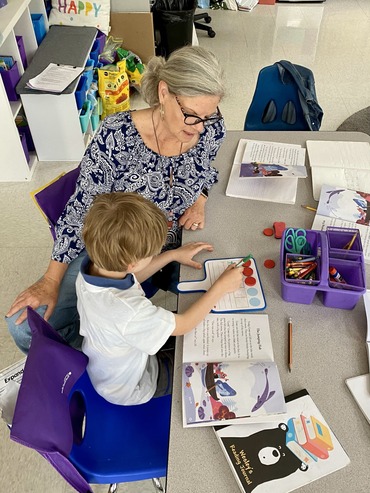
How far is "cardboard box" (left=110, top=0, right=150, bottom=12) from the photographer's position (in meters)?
3.48

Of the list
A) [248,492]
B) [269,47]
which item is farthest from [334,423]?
[269,47]

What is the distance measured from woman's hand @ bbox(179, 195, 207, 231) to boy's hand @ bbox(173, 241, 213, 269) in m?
0.09

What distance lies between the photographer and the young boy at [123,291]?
3.34 feet

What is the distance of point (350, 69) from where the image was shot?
4172 mm

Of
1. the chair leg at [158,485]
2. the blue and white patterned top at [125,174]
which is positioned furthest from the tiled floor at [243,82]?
the blue and white patterned top at [125,174]

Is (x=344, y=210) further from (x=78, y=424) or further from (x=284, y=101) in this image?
(x=78, y=424)

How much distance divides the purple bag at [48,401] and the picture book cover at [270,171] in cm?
83

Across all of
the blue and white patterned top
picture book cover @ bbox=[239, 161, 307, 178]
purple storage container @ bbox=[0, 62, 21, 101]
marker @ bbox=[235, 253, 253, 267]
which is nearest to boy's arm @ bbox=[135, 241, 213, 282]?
marker @ bbox=[235, 253, 253, 267]

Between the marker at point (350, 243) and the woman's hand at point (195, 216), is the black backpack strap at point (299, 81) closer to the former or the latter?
the woman's hand at point (195, 216)

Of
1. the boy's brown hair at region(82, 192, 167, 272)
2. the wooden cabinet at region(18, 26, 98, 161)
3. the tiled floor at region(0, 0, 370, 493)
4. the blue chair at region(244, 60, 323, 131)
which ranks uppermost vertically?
the boy's brown hair at region(82, 192, 167, 272)

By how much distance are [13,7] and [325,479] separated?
2783mm

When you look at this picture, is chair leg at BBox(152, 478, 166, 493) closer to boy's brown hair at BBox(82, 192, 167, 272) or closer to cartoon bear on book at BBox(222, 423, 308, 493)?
cartoon bear on book at BBox(222, 423, 308, 493)

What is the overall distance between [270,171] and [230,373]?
2.61 feet

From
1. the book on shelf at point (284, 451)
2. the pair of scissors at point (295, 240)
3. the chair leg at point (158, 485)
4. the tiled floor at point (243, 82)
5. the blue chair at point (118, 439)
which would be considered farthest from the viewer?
the tiled floor at point (243, 82)
